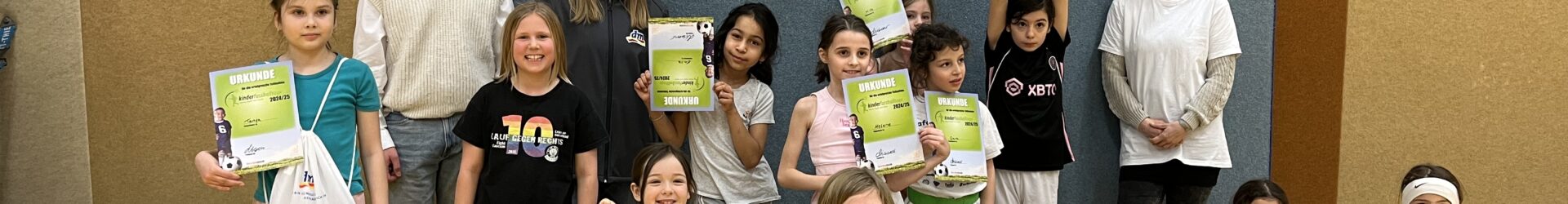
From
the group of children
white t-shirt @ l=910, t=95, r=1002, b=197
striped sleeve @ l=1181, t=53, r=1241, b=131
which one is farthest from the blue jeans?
striped sleeve @ l=1181, t=53, r=1241, b=131

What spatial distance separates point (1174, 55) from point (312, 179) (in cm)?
254

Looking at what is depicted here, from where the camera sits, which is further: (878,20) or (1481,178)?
Result: (1481,178)

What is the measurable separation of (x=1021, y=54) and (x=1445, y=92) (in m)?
2.13

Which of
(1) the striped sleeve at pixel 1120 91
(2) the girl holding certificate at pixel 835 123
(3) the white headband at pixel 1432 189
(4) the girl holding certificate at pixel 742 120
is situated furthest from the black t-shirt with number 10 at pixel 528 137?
(3) the white headband at pixel 1432 189

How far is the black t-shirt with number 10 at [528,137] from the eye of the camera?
327 cm

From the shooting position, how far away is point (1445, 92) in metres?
5.24

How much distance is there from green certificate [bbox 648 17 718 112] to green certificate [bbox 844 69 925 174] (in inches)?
14.2

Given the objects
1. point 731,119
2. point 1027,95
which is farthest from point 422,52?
point 1027,95

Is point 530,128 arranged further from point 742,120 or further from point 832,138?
point 832,138

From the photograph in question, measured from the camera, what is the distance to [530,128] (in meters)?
3.27

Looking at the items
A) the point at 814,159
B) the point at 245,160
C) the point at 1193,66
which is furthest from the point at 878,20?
the point at 245,160

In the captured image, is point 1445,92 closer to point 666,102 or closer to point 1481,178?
point 1481,178

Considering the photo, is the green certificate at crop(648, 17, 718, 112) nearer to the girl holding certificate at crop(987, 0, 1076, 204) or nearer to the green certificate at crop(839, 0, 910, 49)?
the green certificate at crop(839, 0, 910, 49)

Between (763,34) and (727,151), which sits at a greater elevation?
(763,34)
